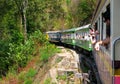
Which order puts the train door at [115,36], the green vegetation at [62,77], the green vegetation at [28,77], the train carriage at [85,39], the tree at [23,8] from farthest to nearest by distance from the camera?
the tree at [23,8]
the green vegetation at [28,77]
the train carriage at [85,39]
the green vegetation at [62,77]
the train door at [115,36]

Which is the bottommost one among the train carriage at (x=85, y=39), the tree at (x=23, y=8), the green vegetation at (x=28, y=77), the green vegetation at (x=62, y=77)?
the green vegetation at (x=28, y=77)

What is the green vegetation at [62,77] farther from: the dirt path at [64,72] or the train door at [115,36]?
the train door at [115,36]

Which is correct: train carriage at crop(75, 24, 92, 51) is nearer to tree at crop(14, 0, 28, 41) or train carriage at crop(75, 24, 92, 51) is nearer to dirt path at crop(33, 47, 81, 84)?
dirt path at crop(33, 47, 81, 84)

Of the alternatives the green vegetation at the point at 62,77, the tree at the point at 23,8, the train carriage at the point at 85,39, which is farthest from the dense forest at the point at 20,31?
the green vegetation at the point at 62,77

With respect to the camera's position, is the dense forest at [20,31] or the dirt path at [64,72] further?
the dense forest at [20,31]

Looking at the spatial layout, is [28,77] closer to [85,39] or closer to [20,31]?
[85,39]

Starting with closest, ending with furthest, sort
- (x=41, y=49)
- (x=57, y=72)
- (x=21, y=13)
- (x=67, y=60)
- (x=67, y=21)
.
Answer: (x=57, y=72)
(x=67, y=60)
(x=41, y=49)
(x=21, y=13)
(x=67, y=21)

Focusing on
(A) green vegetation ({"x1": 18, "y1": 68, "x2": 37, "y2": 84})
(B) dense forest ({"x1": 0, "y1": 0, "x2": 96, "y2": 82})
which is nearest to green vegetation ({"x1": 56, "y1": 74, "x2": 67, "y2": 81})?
(A) green vegetation ({"x1": 18, "y1": 68, "x2": 37, "y2": 84})

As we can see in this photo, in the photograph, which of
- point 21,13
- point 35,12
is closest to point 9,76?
point 21,13

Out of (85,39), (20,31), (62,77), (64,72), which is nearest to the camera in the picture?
(62,77)

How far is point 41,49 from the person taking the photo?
31.6m

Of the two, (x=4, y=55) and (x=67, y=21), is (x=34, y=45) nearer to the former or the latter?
(x=4, y=55)

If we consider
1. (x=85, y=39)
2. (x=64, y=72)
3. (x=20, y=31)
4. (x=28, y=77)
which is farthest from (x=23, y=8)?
(x=64, y=72)

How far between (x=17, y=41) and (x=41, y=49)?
8.15 feet
